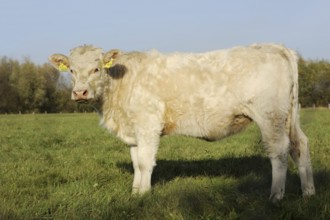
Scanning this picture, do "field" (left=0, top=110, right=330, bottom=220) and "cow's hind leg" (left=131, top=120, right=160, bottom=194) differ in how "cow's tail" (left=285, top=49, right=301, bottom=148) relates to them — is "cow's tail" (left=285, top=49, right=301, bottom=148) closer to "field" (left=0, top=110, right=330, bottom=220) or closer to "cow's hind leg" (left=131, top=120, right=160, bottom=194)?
"field" (left=0, top=110, right=330, bottom=220)

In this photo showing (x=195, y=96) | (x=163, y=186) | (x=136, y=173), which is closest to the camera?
(x=195, y=96)

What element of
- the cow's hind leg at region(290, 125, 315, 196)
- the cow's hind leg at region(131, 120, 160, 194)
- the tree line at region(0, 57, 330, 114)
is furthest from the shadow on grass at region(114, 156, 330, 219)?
the tree line at region(0, 57, 330, 114)

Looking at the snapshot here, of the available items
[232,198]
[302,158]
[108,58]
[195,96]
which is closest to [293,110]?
[302,158]

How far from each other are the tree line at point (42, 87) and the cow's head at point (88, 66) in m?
65.1

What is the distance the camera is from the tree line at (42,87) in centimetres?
7112

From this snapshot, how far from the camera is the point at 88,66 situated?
7.28 m

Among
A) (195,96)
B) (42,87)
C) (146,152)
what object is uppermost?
(195,96)

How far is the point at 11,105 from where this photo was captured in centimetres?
7519

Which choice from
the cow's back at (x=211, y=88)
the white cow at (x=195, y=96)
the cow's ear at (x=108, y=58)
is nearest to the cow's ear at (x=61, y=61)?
the white cow at (x=195, y=96)

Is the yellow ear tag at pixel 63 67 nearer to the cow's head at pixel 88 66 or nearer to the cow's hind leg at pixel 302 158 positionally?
the cow's head at pixel 88 66

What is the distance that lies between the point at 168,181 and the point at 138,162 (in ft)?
2.80

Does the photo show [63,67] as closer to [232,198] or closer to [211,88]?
[211,88]

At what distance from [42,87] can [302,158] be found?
7462cm

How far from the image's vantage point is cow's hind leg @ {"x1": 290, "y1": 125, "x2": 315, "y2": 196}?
6.28 m
